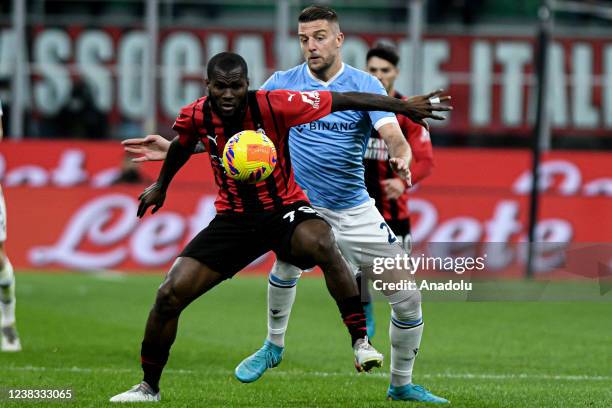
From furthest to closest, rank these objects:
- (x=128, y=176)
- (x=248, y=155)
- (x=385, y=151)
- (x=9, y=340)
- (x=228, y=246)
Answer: (x=128, y=176) < (x=385, y=151) < (x=9, y=340) < (x=228, y=246) < (x=248, y=155)

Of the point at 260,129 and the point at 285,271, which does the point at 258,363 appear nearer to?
the point at 285,271

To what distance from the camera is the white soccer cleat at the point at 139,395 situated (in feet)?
26.3

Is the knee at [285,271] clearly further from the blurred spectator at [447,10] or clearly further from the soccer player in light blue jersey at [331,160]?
the blurred spectator at [447,10]

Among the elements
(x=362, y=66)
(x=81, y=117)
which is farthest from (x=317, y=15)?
(x=81, y=117)

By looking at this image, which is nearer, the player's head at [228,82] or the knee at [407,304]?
the player's head at [228,82]

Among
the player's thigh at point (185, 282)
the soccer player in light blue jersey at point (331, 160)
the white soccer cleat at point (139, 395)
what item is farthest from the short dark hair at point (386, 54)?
the white soccer cleat at point (139, 395)

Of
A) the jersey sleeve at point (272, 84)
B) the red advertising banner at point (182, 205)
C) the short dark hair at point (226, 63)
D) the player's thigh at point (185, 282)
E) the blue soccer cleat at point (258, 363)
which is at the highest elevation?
the short dark hair at point (226, 63)

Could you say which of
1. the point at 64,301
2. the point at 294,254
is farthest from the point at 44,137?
the point at 294,254

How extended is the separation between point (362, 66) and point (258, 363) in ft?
49.2

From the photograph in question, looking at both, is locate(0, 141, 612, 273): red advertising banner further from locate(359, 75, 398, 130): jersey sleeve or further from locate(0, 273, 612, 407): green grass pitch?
locate(359, 75, 398, 130): jersey sleeve

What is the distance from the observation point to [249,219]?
807 centimetres

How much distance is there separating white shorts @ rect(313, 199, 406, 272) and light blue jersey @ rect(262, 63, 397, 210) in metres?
0.07

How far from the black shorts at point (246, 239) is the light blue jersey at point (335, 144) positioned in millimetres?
934

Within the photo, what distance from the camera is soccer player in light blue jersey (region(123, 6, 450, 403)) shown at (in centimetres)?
873
